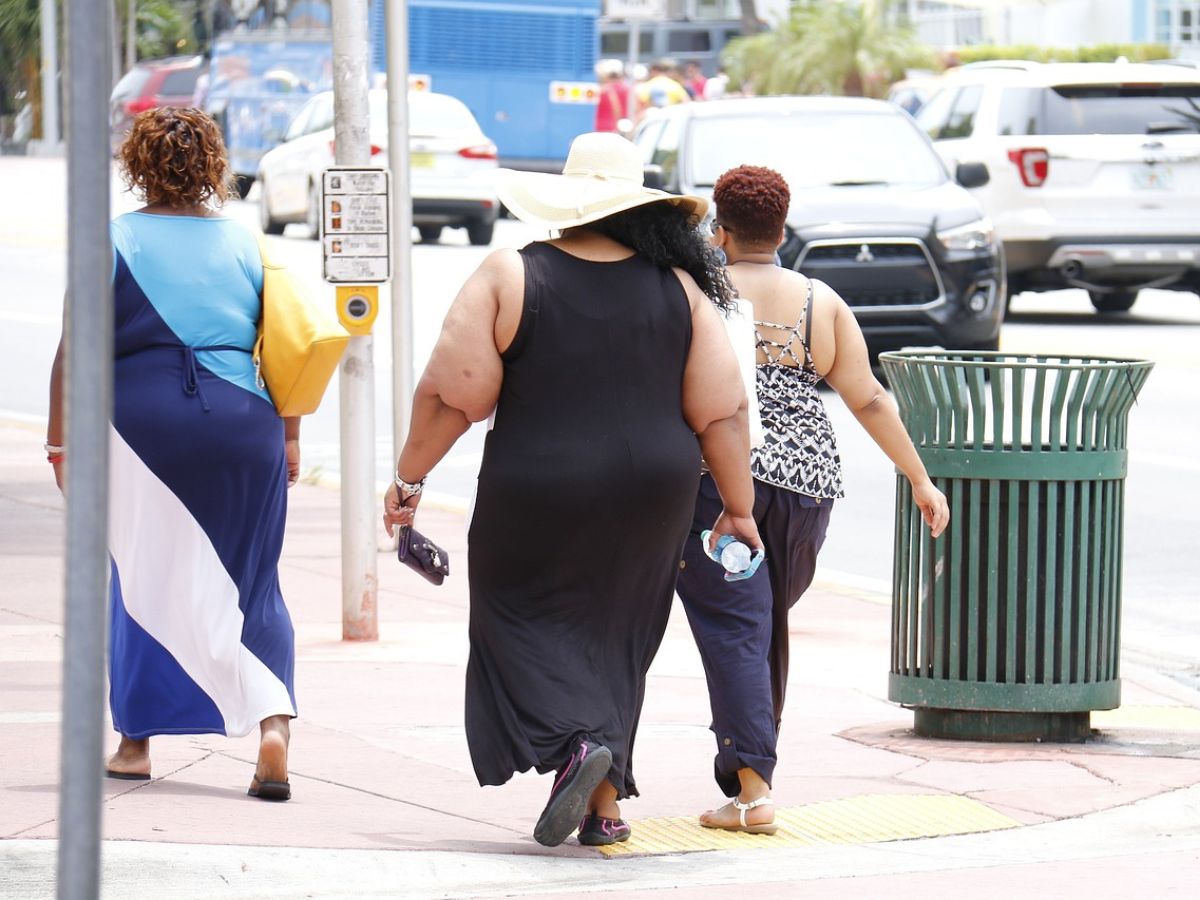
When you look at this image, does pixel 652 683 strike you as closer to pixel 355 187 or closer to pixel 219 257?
pixel 355 187

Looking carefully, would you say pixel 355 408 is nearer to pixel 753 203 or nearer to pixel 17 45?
pixel 17 45

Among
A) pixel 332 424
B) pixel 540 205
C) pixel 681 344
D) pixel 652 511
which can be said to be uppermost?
pixel 540 205

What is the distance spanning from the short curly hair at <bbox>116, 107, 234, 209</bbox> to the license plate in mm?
13212

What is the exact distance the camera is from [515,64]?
31406 mm

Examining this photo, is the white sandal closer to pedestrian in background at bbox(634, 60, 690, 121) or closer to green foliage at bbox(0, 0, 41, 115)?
green foliage at bbox(0, 0, 41, 115)

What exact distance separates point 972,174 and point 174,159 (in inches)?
431

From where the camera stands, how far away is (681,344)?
5.14 metres

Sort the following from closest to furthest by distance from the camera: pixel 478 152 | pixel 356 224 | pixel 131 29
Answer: pixel 356 224 → pixel 131 29 → pixel 478 152

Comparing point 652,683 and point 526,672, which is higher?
point 526,672

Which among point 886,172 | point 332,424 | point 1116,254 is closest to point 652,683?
point 332,424

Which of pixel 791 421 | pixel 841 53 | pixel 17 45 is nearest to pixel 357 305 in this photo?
pixel 17 45

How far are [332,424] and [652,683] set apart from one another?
6.86 meters

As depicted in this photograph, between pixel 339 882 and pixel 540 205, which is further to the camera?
pixel 540 205

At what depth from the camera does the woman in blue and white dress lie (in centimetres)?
547
